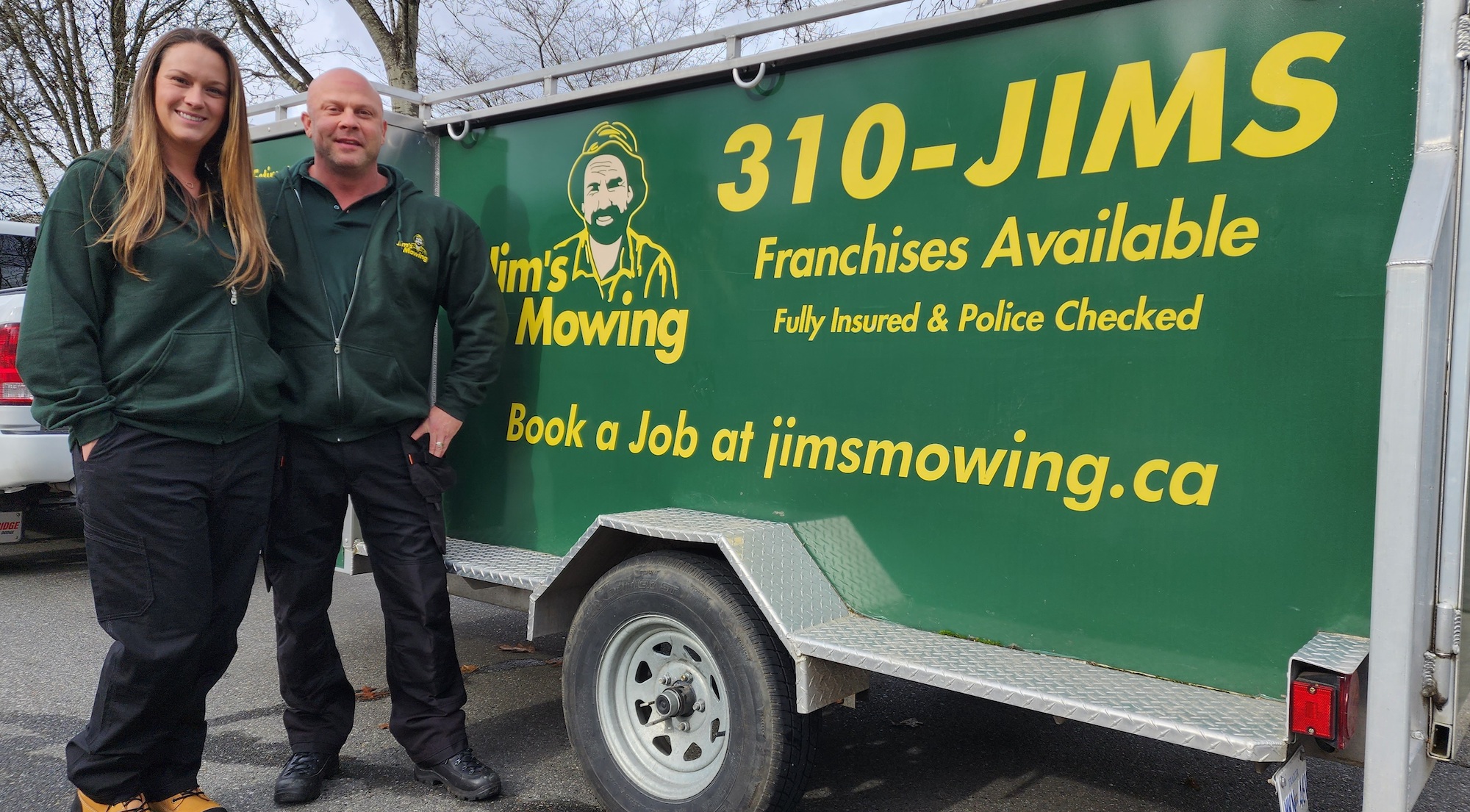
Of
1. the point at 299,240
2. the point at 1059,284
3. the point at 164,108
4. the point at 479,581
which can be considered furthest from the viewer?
the point at 479,581

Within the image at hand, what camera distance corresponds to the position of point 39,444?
20.0 ft

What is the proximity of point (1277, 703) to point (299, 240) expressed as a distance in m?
3.15

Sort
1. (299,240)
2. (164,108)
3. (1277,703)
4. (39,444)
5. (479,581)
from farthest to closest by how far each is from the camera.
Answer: (39,444) < (479,581) < (299,240) < (164,108) < (1277,703)

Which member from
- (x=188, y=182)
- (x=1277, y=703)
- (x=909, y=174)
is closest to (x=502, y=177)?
(x=188, y=182)

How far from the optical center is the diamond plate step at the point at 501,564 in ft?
12.0

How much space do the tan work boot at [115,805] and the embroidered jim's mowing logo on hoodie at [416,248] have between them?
1.86 meters

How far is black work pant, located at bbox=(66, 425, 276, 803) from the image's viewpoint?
283cm

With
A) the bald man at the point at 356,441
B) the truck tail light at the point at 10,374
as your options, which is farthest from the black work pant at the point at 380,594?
the truck tail light at the point at 10,374

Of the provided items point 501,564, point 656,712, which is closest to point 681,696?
point 656,712

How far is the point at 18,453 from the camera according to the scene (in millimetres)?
6020

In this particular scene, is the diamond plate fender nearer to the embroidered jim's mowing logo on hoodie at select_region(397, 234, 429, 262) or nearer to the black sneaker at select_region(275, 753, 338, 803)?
the black sneaker at select_region(275, 753, 338, 803)

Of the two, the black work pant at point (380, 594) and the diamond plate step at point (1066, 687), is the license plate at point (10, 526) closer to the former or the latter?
the black work pant at point (380, 594)

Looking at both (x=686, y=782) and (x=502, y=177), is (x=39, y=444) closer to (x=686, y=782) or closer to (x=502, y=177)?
(x=502, y=177)

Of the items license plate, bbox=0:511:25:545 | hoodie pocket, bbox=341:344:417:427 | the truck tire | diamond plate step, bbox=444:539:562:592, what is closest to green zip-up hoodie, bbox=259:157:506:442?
hoodie pocket, bbox=341:344:417:427
